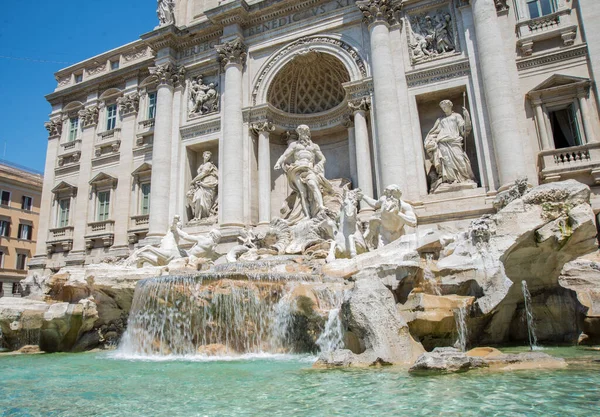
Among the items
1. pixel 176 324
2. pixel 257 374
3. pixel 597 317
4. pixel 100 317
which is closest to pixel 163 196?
pixel 100 317

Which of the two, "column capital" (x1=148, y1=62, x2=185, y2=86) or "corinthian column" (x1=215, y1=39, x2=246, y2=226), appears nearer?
"corinthian column" (x1=215, y1=39, x2=246, y2=226)

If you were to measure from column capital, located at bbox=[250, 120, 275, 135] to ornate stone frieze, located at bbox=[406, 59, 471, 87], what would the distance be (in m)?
5.94

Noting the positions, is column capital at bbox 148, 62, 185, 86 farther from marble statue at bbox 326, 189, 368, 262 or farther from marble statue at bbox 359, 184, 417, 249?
marble statue at bbox 359, 184, 417, 249

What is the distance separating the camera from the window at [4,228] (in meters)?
32.9

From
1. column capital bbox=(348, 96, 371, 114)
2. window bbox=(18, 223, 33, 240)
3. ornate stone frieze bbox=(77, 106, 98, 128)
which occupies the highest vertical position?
ornate stone frieze bbox=(77, 106, 98, 128)

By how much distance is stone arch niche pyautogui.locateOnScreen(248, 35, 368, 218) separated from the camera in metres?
18.3

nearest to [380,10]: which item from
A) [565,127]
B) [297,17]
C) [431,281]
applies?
[297,17]

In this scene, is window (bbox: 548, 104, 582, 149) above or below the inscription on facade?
below

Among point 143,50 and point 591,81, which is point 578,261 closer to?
point 591,81

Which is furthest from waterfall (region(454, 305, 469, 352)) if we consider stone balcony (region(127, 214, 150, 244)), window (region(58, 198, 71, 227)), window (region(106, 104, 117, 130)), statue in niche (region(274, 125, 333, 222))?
window (region(58, 198, 71, 227))

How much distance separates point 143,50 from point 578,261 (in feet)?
73.0

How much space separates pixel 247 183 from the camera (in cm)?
1831

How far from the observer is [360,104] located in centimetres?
1664

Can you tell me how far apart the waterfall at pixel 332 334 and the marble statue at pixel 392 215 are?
425 cm
